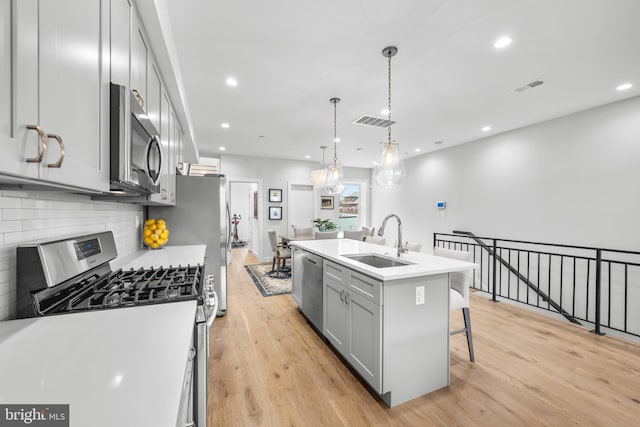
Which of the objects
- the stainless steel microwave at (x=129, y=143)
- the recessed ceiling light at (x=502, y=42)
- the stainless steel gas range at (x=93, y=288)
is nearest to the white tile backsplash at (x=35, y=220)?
the stainless steel gas range at (x=93, y=288)

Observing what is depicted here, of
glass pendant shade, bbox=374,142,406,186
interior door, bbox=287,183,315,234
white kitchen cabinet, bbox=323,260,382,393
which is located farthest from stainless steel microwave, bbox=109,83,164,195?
interior door, bbox=287,183,315,234

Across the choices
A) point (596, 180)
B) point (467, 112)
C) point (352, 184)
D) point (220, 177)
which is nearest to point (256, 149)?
point (220, 177)

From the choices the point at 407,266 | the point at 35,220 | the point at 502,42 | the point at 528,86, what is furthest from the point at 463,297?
the point at 35,220

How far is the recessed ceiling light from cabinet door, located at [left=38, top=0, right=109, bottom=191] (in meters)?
2.64

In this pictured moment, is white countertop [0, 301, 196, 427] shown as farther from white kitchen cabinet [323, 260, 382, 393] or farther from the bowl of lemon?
the bowl of lemon

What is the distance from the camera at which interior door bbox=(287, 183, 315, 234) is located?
278 inches

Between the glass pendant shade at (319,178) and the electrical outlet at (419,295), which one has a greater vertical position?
the glass pendant shade at (319,178)

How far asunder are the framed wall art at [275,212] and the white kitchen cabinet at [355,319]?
4569 mm

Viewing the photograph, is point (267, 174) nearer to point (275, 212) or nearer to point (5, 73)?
point (275, 212)

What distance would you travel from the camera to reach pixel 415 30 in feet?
6.70

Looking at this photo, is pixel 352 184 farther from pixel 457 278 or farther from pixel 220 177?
pixel 457 278

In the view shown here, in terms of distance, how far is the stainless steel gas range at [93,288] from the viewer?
3.34 ft

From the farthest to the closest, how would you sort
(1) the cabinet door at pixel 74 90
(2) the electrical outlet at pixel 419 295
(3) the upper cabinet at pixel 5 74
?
(2) the electrical outlet at pixel 419 295
(1) the cabinet door at pixel 74 90
(3) the upper cabinet at pixel 5 74

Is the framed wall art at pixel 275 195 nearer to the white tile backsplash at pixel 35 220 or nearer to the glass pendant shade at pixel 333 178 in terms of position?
the glass pendant shade at pixel 333 178
